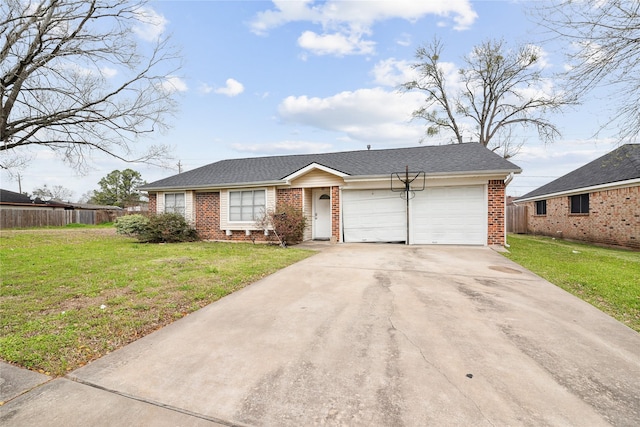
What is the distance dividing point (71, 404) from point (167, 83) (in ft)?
27.4

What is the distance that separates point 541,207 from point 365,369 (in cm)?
2097

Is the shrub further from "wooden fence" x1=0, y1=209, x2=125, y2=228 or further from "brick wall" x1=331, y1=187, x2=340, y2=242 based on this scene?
"wooden fence" x1=0, y1=209, x2=125, y2=228

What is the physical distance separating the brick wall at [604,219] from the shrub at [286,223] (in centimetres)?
1251

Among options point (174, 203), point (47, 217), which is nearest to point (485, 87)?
point (174, 203)

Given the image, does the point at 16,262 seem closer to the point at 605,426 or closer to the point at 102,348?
the point at 102,348

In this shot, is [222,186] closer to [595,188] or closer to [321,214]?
[321,214]

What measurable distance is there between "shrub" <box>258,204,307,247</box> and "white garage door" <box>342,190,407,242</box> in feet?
6.15

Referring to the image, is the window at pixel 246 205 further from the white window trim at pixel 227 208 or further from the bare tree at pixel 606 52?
the bare tree at pixel 606 52

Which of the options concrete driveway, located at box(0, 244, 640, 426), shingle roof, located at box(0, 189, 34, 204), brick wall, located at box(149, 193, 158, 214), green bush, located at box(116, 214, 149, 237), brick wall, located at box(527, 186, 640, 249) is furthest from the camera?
shingle roof, located at box(0, 189, 34, 204)

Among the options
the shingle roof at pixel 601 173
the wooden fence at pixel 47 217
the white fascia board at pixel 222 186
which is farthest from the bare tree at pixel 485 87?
the wooden fence at pixel 47 217

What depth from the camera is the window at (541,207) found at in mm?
17797

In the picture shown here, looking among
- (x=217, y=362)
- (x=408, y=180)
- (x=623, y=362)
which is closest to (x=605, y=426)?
(x=623, y=362)

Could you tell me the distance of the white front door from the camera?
41.6 feet

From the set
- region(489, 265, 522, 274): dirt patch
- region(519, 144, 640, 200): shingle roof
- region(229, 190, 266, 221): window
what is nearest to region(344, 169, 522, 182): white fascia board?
region(519, 144, 640, 200): shingle roof
